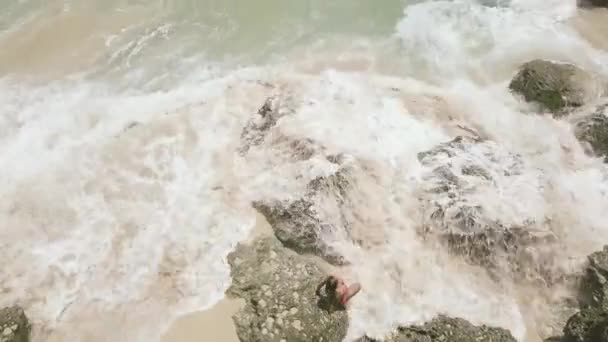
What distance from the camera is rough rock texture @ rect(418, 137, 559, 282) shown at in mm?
7117

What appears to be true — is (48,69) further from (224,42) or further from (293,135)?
(293,135)

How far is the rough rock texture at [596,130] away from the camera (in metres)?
8.53

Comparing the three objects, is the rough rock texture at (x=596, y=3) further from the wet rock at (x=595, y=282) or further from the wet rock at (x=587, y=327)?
the wet rock at (x=587, y=327)

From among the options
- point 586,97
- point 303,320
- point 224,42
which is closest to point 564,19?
point 586,97

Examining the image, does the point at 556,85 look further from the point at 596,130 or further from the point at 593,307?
the point at 593,307

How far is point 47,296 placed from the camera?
6609 mm

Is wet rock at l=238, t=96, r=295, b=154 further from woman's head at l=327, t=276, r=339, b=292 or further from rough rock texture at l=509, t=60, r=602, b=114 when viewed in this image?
rough rock texture at l=509, t=60, r=602, b=114

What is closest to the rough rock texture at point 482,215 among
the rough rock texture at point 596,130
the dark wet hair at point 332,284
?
the rough rock texture at point 596,130

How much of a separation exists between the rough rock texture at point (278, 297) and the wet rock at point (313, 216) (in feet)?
0.64

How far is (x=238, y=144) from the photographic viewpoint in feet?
27.6

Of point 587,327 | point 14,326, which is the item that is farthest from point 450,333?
point 14,326

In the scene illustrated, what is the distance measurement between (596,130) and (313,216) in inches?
182

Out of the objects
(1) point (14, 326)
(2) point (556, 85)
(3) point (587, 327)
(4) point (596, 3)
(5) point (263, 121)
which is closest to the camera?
(1) point (14, 326)

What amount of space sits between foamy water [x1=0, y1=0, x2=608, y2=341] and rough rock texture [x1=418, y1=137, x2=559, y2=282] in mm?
75
